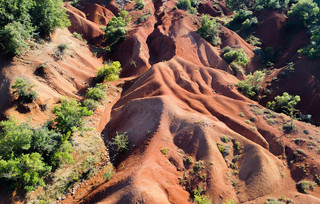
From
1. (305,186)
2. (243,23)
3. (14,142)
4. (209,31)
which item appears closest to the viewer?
(14,142)

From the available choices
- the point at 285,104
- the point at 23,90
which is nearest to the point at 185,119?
the point at 285,104

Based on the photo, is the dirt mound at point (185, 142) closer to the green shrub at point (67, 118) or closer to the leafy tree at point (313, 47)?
the green shrub at point (67, 118)

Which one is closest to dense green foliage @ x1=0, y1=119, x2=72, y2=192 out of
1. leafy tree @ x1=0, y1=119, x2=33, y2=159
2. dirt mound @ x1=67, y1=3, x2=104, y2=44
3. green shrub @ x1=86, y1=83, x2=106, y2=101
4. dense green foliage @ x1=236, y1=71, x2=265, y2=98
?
leafy tree @ x1=0, y1=119, x2=33, y2=159

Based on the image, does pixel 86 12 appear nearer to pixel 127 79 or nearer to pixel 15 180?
pixel 127 79

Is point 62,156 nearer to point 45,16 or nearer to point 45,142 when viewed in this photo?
point 45,142

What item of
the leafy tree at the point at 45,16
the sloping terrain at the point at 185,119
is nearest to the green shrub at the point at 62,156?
the sloping terrain at the point at 185,119

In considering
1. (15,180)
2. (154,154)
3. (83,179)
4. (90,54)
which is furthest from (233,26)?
(15,180)
